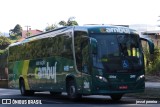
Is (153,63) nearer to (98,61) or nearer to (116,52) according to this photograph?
(116,52)

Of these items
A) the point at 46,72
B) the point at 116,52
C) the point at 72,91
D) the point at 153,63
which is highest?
the point at 116,52

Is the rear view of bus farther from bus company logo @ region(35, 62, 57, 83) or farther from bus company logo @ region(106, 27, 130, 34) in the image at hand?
bus company logo @ region(35, 62, 57, 83)

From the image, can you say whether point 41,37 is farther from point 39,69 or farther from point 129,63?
point 129,63

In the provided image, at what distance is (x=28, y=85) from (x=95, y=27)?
8.58 meters

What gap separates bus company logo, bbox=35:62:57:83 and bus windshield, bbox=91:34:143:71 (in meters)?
3.80

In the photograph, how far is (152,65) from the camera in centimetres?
4803

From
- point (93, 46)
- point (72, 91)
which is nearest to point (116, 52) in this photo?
point (93, 46)

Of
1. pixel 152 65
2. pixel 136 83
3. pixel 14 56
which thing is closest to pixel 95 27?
pixel 136 83

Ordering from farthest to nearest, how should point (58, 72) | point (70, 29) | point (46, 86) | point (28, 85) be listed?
point (28, 85), point (46, 86), point (58, 72), point (70, 29)

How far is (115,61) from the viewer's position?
55.4ft

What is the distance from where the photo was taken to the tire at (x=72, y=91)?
1800 cm

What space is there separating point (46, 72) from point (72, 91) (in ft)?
11.3

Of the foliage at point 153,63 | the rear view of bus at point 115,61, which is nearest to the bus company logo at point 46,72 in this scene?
the rear view of bus at point 115,61

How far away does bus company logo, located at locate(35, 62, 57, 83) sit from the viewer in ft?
66.9
